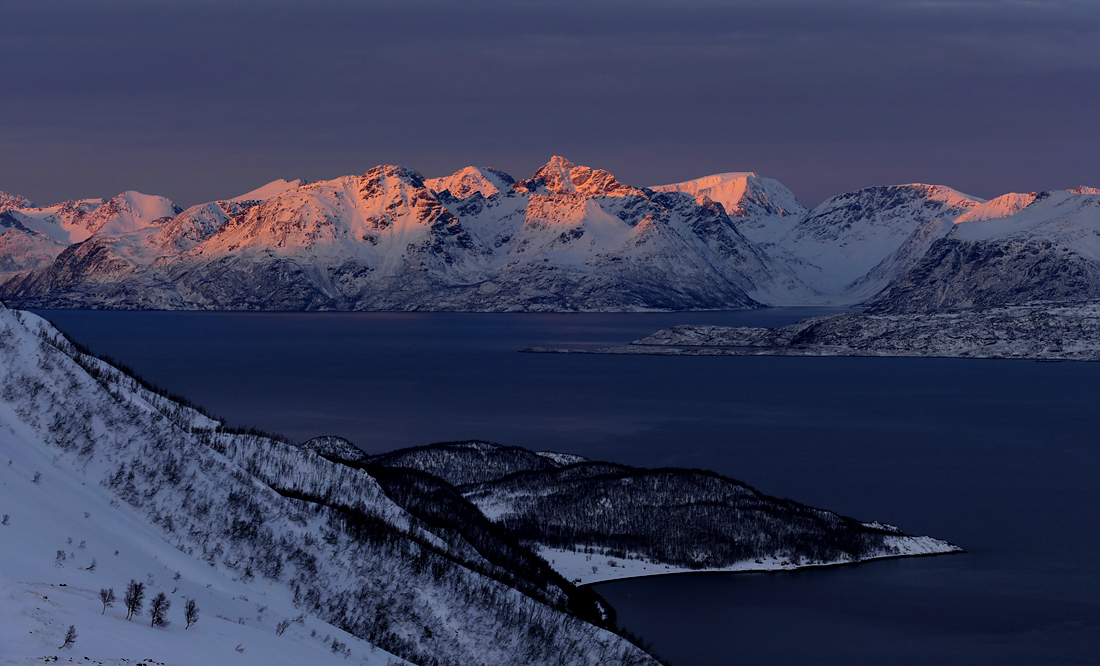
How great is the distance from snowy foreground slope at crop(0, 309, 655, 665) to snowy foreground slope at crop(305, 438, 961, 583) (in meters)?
12.4

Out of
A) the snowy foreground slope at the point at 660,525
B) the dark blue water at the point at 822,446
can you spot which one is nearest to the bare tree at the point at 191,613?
the dark blue water at the point at 822,446

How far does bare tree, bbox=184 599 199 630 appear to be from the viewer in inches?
823

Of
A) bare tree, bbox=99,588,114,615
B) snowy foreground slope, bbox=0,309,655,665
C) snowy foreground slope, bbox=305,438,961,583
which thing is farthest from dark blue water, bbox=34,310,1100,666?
bare tree, bbox=99,588,114,615

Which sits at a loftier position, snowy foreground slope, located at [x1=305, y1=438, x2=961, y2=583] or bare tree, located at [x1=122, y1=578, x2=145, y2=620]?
bare tree, located at [x1=122, y1=578, x2=145, y2=620]

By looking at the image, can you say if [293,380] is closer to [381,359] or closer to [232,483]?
[381,359]

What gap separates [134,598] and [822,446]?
251ft

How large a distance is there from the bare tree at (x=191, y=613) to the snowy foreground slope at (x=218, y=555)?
16 centimetres

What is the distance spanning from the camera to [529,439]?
9500 cm

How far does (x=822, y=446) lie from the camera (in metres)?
90.9

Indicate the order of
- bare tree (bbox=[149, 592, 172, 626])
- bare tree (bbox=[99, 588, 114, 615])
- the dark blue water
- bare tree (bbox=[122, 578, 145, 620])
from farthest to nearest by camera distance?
the dark blue water, bare tree (bbox=[149, 592, 172, 626]), bare tree (bbox=[122, 578, 145, 620]), bare tree (bbox=[99, 588, 114, 615])

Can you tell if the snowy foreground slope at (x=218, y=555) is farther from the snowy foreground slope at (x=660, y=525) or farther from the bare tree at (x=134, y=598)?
the snowy foreground slope at (x=660, y=525)

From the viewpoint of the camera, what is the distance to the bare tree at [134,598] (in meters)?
20.1

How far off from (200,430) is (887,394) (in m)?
110

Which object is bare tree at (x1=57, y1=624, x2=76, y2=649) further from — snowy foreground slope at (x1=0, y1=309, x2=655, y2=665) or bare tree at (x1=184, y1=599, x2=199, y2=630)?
bare tree at (x1=184, y1=599, x2=199, y2=630)
